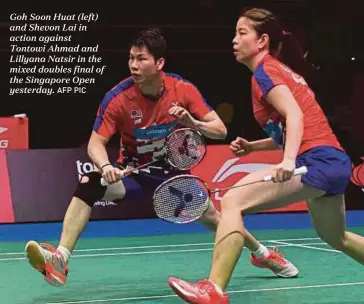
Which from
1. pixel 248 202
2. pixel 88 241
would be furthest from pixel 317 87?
pixel 248 202

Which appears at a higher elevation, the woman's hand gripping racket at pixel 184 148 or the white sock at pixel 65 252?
the woman's hand gripping racket at pixel 184 148

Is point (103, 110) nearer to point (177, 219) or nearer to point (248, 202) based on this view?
point (177, 219)

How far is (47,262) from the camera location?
4.97m

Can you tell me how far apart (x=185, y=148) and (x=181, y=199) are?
69cm

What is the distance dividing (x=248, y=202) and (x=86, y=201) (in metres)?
1.30

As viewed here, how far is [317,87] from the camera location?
13375mm

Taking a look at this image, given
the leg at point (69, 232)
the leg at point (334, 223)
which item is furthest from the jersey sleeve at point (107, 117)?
the leg at point (334, 223)

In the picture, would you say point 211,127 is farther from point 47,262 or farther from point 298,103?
point 47,262

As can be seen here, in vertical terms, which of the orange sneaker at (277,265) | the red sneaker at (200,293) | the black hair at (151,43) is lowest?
the orange sneaker at (277,265)

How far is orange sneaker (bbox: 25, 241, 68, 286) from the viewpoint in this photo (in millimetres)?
4949

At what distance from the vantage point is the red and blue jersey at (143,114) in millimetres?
5508

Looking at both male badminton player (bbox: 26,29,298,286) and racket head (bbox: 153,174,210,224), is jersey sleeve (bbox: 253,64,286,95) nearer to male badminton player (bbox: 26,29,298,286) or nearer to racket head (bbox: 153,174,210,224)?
racket head (bbox: 153,174,210,224)

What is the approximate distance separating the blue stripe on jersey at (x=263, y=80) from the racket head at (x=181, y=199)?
592 millimetres

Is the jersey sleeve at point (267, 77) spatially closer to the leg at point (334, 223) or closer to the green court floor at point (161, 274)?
the leg at point (334, 223)
